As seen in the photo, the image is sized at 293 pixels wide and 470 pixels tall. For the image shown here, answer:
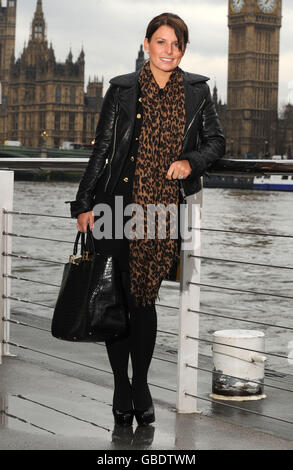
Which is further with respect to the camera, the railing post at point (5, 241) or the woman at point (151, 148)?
the railing post at point (5, 241)

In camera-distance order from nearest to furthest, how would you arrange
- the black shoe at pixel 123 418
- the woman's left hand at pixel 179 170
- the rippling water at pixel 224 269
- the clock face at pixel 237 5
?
the woman's left hand at pixel 179 170 → the black shoe at pixel 123 418 → the rippling water at pixel 224 269 → the clock face at pixel 237 5

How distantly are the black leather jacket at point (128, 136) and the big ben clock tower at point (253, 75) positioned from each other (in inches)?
2110

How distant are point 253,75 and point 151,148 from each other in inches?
2235

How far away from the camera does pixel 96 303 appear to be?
4.97ft

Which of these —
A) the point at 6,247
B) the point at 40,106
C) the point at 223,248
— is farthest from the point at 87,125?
the point at 6,247

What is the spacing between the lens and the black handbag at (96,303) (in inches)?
59.5

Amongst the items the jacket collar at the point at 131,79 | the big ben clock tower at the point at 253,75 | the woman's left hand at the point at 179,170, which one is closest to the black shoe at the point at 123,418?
the woman's left hand at the point at 179,170

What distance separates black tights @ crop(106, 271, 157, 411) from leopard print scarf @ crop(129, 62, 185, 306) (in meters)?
0.04

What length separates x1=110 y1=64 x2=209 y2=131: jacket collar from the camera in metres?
1.50

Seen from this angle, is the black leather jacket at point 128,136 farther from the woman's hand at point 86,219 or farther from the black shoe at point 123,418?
the black shoe at point 123,418

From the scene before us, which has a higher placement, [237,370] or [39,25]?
[39,25]

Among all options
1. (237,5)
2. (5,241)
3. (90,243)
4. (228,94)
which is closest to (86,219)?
(90,243)

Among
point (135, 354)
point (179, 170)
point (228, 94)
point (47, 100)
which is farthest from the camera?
point (228, 94)

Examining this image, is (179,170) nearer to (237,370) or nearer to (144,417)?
(144,417)
